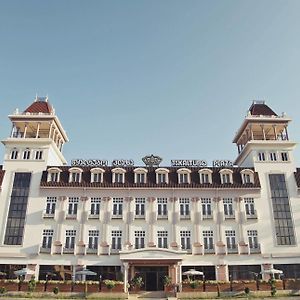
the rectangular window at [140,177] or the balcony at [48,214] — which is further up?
the rectangular window at [140,177]

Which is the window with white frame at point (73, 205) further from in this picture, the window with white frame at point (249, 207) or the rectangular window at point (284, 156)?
the rectangular window at point (284, 156)

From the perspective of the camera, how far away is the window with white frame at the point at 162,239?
48403 millimetres

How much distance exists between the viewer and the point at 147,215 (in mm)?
49625

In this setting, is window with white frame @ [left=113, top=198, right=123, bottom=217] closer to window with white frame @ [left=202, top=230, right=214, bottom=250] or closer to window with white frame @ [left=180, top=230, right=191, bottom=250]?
window with white frame @ [left=180, top=230, right=191, bottom=250]

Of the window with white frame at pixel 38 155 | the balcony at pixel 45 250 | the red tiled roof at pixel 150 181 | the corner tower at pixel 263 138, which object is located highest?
the corner tower at pixel 263 138

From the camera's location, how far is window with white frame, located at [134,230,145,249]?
158 ft

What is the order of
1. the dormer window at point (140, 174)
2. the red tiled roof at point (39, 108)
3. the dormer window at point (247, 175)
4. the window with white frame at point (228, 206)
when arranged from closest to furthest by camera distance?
the window with white frame at point (228, 206) → the dormer window at point (140, 174) → the dormer window at point (247, 175) → the red tiled roof at point (39, 108)

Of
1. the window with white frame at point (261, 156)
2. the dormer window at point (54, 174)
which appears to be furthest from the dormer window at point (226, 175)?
the dormer window at point (54, 174)

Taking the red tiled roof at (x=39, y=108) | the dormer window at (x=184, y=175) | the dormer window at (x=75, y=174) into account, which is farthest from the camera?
the red tiled roof at (x=39, y=108)

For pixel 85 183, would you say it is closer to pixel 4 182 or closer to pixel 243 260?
pixel 4 182

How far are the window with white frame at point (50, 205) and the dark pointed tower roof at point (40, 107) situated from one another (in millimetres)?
14426

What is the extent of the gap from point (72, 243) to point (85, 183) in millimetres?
8567

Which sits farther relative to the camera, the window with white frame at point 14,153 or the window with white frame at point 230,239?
the window with white frame at point 14,153

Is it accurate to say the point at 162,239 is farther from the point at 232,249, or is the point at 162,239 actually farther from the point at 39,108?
the point at 39,108
